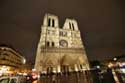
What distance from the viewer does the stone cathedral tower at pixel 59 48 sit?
1491 centimetres

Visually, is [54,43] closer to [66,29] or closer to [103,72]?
[66,29]

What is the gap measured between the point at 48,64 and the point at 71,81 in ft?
35.9

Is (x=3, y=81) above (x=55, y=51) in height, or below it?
below

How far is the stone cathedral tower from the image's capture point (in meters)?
14.9

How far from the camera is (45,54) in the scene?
1534cm

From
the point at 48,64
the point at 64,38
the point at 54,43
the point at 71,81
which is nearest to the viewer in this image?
the point at 71,81

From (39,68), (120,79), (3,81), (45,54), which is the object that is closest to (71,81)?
(120,79)

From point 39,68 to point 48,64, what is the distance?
1.65m

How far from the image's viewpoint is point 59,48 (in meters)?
17.2

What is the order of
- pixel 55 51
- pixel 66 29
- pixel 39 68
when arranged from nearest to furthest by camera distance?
1. pixel 39 68
2. pixel 55 51
3. pixel 66 29

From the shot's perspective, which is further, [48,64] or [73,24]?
[73,24]

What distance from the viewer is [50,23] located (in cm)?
2103

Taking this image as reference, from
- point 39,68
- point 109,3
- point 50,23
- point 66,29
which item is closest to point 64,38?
point 66,29

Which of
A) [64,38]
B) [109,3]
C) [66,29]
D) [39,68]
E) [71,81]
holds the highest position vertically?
[66,29]
